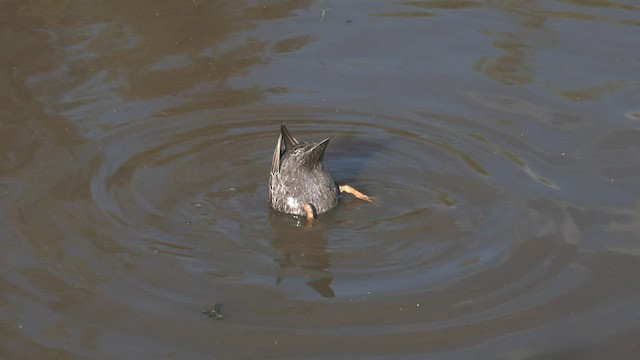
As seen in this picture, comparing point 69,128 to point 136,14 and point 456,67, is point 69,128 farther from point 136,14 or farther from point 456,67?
point 456,67

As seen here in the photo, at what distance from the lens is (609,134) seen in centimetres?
1083

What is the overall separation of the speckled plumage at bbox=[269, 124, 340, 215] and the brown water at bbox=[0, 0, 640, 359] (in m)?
0.14

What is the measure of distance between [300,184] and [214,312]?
1.94m

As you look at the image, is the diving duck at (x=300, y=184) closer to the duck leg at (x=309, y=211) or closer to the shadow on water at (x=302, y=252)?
the duck leg at (x=309, y=211)

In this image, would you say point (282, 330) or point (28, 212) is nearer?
point (282, 330)

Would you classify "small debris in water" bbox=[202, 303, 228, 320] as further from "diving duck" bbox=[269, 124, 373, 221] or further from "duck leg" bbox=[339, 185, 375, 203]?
"duck leg" bbox=[339, 185, 375, 203]

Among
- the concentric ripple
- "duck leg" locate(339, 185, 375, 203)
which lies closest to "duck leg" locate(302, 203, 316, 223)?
Answer: the concentric ripple

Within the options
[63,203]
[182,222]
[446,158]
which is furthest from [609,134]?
[63,203]

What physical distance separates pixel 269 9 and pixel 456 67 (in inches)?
101

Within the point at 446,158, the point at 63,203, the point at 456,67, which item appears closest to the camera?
the point at 63,203

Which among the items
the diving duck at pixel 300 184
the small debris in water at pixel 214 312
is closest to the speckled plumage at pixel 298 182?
the diving duck at pixel 300 184

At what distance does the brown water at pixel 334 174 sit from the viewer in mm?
8016

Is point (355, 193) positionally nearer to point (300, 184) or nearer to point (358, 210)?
point (358, 210)

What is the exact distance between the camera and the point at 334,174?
10609 millimetres
